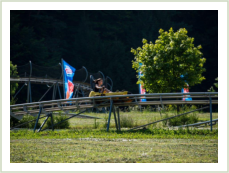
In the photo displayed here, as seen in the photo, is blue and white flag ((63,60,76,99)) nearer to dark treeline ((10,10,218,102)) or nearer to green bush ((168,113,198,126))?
green bush ((168,113,198,126))

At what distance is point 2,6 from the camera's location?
1243 cm

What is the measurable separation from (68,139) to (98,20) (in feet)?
186

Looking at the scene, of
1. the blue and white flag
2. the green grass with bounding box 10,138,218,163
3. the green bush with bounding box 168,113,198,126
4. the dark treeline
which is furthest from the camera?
the dark treeline

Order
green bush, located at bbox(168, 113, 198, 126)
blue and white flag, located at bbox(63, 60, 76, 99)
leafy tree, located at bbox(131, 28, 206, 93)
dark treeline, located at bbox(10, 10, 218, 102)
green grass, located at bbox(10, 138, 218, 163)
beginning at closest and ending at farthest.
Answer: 1. green grass, located at bbox(10, 138, 218, 163)
2. green bush, located at bbox(168, 113, 198, 126)
3. blue and white flag, located at bbox(63, 60, 76, 99)
4. leafy tree, located at bbox(131, 28, 206, 93)
5. dark treeline, located at bbox(10, 10, 218, 102)

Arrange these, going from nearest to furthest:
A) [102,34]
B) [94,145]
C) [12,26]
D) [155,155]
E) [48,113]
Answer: [155,155] → [94,145] → [48,113] → [12,26] → [102,34]

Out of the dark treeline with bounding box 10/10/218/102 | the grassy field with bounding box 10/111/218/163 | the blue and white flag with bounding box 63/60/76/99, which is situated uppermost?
the dark treeline with bounding box 10/10/218/102

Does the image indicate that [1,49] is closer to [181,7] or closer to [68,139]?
[68,139]

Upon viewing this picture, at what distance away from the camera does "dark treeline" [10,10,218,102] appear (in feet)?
201

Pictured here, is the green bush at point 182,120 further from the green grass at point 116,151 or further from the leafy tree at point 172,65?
the leafy tree at point 172,65

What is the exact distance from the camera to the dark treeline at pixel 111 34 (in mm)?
61281

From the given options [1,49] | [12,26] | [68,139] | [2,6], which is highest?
[12,26]

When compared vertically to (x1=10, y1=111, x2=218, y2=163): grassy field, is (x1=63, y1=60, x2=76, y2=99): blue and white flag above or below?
above

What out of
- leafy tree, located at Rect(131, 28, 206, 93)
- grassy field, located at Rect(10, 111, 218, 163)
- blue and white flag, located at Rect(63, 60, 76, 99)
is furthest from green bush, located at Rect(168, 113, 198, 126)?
leafy tree, located at Rect(131, 28, 206, 93)

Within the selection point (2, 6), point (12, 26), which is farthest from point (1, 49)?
point (12, 26)
